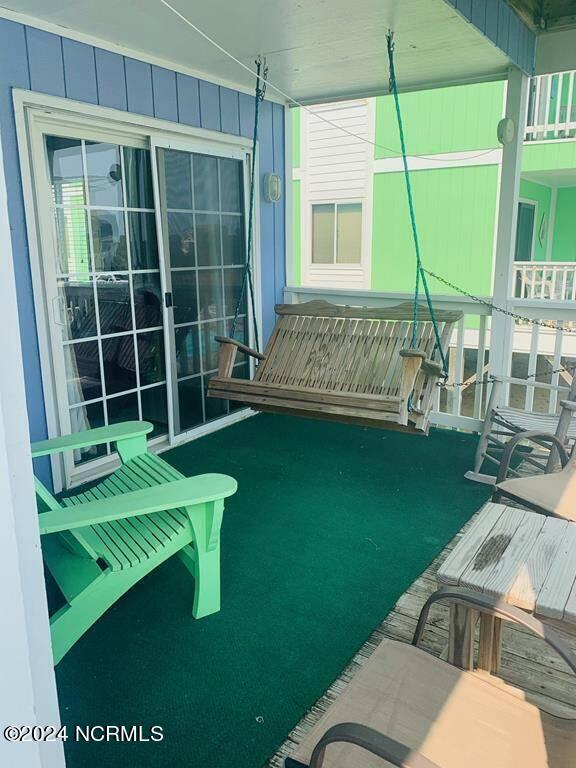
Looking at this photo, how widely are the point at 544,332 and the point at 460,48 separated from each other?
512cm

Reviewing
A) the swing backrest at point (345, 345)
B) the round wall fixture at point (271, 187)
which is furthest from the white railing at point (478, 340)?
the round wall fixture at point (271, 187)

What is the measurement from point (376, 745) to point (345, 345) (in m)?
3.02

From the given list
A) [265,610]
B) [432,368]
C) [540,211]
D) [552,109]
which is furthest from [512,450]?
[540,211]

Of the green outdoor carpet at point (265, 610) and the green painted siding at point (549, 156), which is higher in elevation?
the green painted siding at point (549, 156)

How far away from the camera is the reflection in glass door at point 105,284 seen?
11.5 ft

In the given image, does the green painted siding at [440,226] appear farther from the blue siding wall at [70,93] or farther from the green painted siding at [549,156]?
the blue siding wall at [70,93]

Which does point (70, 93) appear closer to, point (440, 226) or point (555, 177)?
point (440, 226)

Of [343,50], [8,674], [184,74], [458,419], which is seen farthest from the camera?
[458,419]

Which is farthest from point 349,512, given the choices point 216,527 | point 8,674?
point 8,674

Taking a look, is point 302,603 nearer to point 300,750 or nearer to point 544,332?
point 300,750

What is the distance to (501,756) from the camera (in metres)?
1.23

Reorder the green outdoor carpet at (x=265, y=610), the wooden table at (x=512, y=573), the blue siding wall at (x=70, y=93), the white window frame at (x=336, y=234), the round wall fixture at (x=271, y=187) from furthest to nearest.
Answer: the white window frame at (x=336, y=234), the round wall fixture at (x=271, y=187), the blue siding wall at (x=70, y=93), the green outdoor carpet at (x=265, y=610), the wooden table at (x=512, y=573)

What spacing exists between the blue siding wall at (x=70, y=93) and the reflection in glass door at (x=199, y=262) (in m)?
0.30

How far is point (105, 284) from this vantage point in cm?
376
